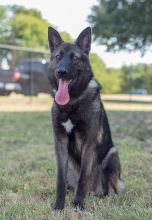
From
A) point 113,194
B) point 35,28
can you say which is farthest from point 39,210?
point 35,28

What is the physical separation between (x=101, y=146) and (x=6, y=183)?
1.29 metres

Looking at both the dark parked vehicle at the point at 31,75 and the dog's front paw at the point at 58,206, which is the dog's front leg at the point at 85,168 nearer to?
the dog's front paw at the point at 58,206

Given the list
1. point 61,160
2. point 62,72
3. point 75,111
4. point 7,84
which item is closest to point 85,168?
point 61,160

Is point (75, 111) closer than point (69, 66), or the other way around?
point (69, 66)

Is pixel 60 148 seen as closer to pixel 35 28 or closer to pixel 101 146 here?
pixel 101 146

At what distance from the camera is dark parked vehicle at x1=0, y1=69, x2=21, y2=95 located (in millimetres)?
19422

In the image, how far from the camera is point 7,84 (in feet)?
64.1

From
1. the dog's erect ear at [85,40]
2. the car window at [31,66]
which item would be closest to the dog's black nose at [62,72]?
the dog's erect ear at [85,40]

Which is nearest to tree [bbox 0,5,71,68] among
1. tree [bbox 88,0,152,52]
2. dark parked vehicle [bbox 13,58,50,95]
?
dark parked vehicle [bbox 13,58,50,95]

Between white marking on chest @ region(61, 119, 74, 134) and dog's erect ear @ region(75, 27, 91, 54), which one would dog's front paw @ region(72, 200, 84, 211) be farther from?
dog's erect ear @ region(75, 27, 91, 54)

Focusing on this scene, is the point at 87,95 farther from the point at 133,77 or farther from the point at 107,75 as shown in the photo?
the point at 107,75

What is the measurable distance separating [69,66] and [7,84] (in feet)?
52.1

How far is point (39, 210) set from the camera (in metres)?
3.82

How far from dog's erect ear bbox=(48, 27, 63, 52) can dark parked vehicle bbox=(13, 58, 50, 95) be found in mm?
14286
